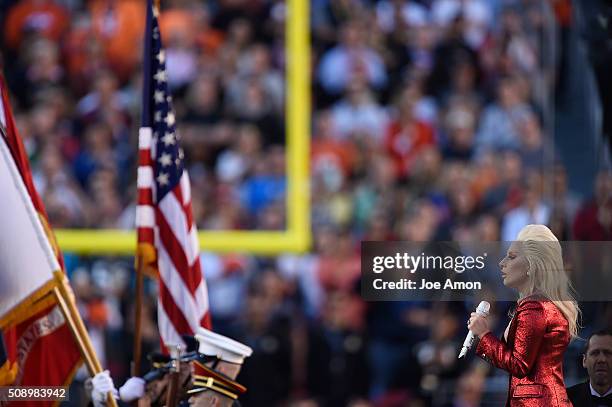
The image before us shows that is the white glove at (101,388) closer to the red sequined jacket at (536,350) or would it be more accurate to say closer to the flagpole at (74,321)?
the flagpole at (74,321)

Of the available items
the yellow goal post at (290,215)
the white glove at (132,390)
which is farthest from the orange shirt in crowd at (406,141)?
the white glove at (132,390)

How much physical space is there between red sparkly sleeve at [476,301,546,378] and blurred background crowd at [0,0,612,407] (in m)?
5.29

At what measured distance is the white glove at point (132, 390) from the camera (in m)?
7.23

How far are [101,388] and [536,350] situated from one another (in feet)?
6.25

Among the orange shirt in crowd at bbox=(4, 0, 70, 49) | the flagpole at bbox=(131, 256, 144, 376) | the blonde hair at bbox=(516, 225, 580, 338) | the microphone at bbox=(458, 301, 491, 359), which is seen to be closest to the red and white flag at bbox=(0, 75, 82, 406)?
the flagpole at bbox=(131, 256, 144, 376)

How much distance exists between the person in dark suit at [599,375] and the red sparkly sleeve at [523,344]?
0.33 meters

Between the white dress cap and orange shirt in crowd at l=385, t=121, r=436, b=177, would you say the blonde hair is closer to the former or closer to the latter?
the white dress cap

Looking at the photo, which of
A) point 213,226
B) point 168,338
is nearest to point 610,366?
point 168,338

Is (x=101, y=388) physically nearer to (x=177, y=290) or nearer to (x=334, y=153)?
(x=177, y=290)

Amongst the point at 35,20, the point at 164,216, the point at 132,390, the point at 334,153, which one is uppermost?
the point at 35,20

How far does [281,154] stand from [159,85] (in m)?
5.96

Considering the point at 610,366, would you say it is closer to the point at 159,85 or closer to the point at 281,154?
the point at 159,85

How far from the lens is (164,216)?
25.7 ft

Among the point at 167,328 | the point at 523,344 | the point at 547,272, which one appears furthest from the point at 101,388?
the point at 547,272
